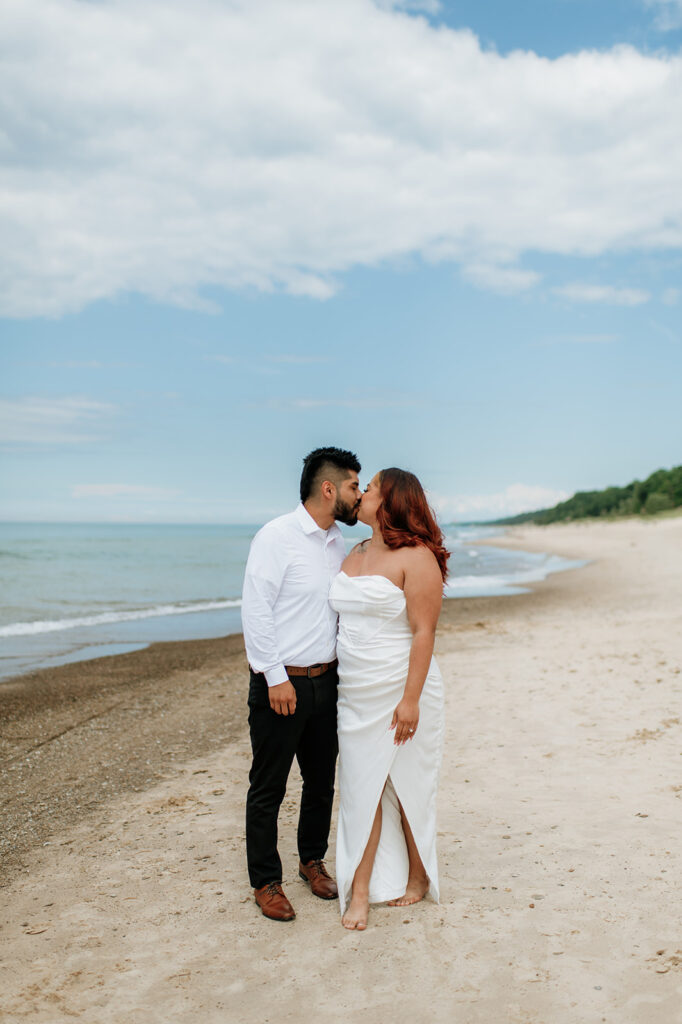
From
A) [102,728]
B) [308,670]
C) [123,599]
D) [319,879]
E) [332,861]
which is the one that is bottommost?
[123,599]

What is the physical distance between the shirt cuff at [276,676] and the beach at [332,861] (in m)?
1.17

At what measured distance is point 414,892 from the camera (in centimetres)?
382

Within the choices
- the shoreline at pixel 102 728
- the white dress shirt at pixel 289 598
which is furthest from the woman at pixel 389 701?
the shoreline at pixel 102 728

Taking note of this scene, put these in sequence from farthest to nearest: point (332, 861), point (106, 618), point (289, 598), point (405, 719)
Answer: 1. point (106, 618)
2. point (332, 861)
3. point (289, 598)
4. point (405, 719)

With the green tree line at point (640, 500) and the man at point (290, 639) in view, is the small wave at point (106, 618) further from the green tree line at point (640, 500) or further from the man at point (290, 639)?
the green tree line at point (640, 500)

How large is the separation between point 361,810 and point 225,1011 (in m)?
1.04

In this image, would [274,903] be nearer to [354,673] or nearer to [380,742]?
[380,742]

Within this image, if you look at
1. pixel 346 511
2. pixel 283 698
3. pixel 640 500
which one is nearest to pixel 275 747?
pixel 283 698

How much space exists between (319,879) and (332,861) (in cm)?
45

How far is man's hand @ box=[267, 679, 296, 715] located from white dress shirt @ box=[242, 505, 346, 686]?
0.10 feet

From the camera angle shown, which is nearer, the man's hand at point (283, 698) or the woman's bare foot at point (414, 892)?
Answer: the man's hand at point (283, 698)

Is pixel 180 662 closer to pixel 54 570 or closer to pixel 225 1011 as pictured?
pixel 225 1011

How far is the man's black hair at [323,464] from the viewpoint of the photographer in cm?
384

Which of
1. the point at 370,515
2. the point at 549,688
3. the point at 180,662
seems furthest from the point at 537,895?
the point at 180,662
